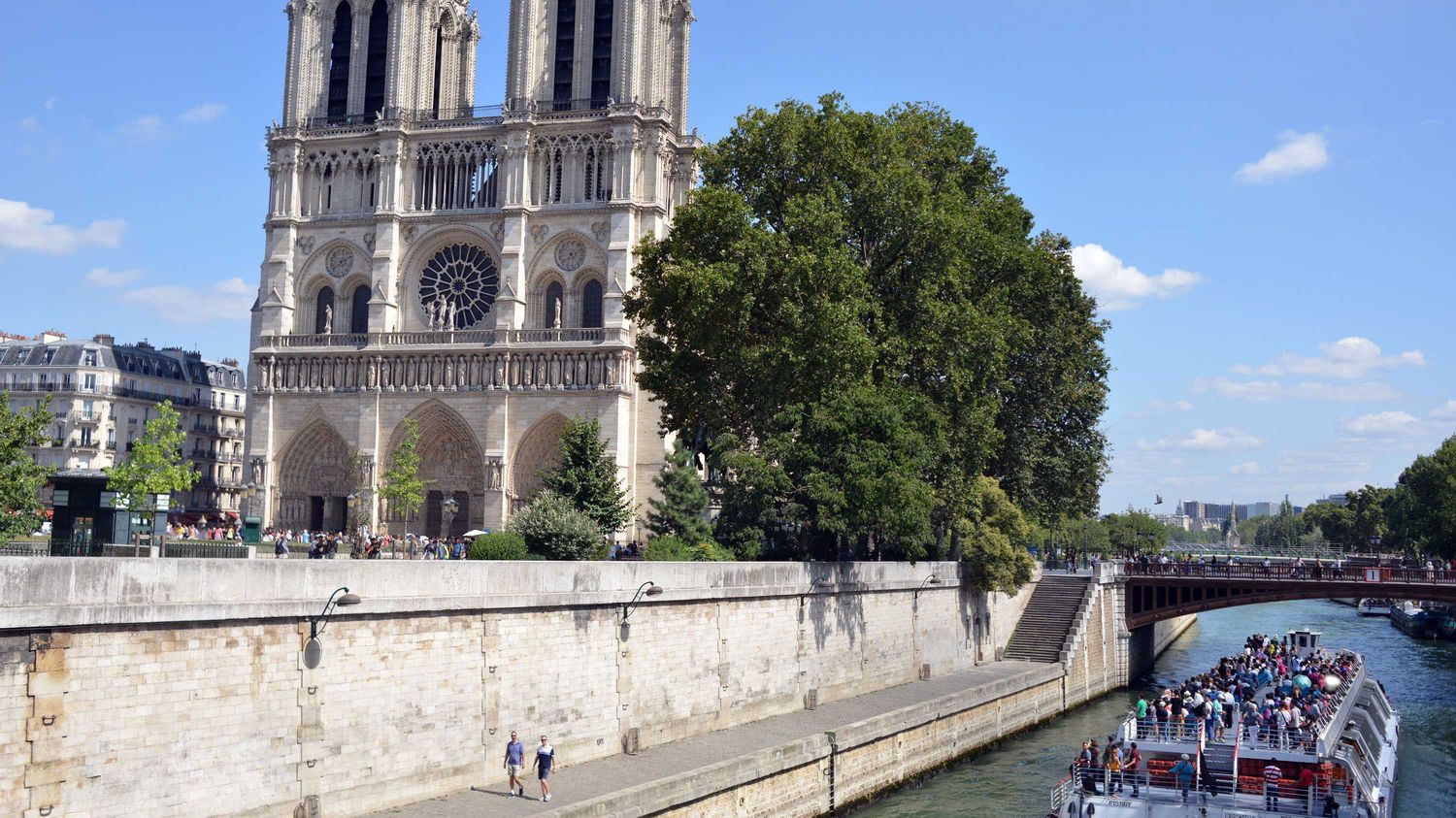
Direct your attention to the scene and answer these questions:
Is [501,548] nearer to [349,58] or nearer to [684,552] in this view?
[684,552]

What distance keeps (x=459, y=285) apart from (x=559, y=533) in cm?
2969

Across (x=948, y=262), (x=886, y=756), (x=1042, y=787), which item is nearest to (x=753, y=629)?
(x=886, y=756)

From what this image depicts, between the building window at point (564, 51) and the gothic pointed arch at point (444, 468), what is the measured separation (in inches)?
553

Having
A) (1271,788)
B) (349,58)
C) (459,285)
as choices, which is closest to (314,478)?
(459,285)

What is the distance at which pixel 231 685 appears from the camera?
16141mm

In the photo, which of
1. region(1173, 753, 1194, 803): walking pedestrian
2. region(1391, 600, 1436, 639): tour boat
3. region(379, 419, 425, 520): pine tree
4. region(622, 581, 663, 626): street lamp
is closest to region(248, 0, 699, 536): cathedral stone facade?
region(379, 419, 425, 520): pine tree

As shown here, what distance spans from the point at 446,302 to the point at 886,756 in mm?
37118

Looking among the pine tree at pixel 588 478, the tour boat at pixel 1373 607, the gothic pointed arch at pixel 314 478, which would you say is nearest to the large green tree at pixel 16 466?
the pine tree at pixel 588 478

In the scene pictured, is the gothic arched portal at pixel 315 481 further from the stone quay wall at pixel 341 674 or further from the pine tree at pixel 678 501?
the stone quay wall at pixel 341 674

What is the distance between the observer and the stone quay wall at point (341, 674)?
14.2 meters

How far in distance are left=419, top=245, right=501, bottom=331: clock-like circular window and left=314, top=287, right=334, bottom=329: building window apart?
4281 mm

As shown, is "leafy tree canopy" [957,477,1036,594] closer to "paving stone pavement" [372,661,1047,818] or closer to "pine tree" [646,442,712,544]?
"paving stone pavement" [372,661,1047,818]

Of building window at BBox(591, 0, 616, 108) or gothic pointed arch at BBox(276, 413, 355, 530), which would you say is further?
gothic pointed arch at BBox(276, 413, 355, 530)

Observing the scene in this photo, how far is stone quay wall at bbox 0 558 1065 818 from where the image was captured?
46.8ft
